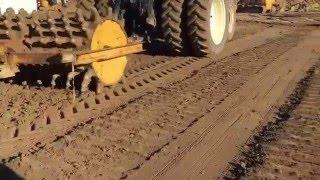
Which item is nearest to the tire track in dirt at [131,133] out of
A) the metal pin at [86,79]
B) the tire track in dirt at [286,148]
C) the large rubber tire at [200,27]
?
the metal pin at [86,79]

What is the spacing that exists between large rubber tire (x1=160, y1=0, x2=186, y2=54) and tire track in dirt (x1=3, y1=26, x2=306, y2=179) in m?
1.09

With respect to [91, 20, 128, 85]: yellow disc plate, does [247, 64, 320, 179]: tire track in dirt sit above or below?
below

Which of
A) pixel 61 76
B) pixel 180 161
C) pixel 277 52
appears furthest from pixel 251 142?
pixel 277 52

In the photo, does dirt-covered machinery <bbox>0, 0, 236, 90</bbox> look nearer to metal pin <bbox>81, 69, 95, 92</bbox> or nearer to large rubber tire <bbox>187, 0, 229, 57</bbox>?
metal pin <bbox>81, 69, 95, 92</bbox>

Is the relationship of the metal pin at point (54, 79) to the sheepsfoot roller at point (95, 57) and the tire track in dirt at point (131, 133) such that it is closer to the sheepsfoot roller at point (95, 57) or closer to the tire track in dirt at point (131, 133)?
the sheepsfoot roller at point (95, 57)

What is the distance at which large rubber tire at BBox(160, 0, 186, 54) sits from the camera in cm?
782

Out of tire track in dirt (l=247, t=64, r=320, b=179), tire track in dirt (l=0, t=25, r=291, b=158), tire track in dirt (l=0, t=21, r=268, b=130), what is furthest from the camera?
tire track in dirt (l=0, t=21, r=268, b=130)

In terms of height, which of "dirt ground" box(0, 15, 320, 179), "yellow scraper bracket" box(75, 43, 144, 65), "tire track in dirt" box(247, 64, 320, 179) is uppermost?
"yellow scraper bracket" box(75, 43, 144, 65)

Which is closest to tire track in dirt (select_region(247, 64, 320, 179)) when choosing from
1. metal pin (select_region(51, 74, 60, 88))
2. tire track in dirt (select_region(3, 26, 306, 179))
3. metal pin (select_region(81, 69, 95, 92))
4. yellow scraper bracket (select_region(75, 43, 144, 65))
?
tire track in dirt (select_region(3, 26, 306, 179))

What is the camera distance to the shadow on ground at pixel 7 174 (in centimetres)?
353

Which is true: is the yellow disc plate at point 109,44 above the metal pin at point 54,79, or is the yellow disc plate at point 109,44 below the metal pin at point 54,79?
above

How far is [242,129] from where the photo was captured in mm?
4723

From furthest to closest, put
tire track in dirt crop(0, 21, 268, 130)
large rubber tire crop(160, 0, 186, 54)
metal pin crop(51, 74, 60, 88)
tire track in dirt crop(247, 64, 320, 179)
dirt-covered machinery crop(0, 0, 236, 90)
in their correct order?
large rubber tire crop(160, 0, 186, 54) → metal pin crop(51, 74, 60, 88) → dirt-covered machinery crop(0, 0, 236, 90) → tire track in dirt crop(0, 21, 268, 130) → tire track in dirt crop(247, 64, 320, 179)

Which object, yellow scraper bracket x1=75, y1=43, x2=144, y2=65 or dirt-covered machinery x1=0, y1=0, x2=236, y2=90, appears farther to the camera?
dirt-covered machinery x1=0, y1=0, x2=236, y2=90
